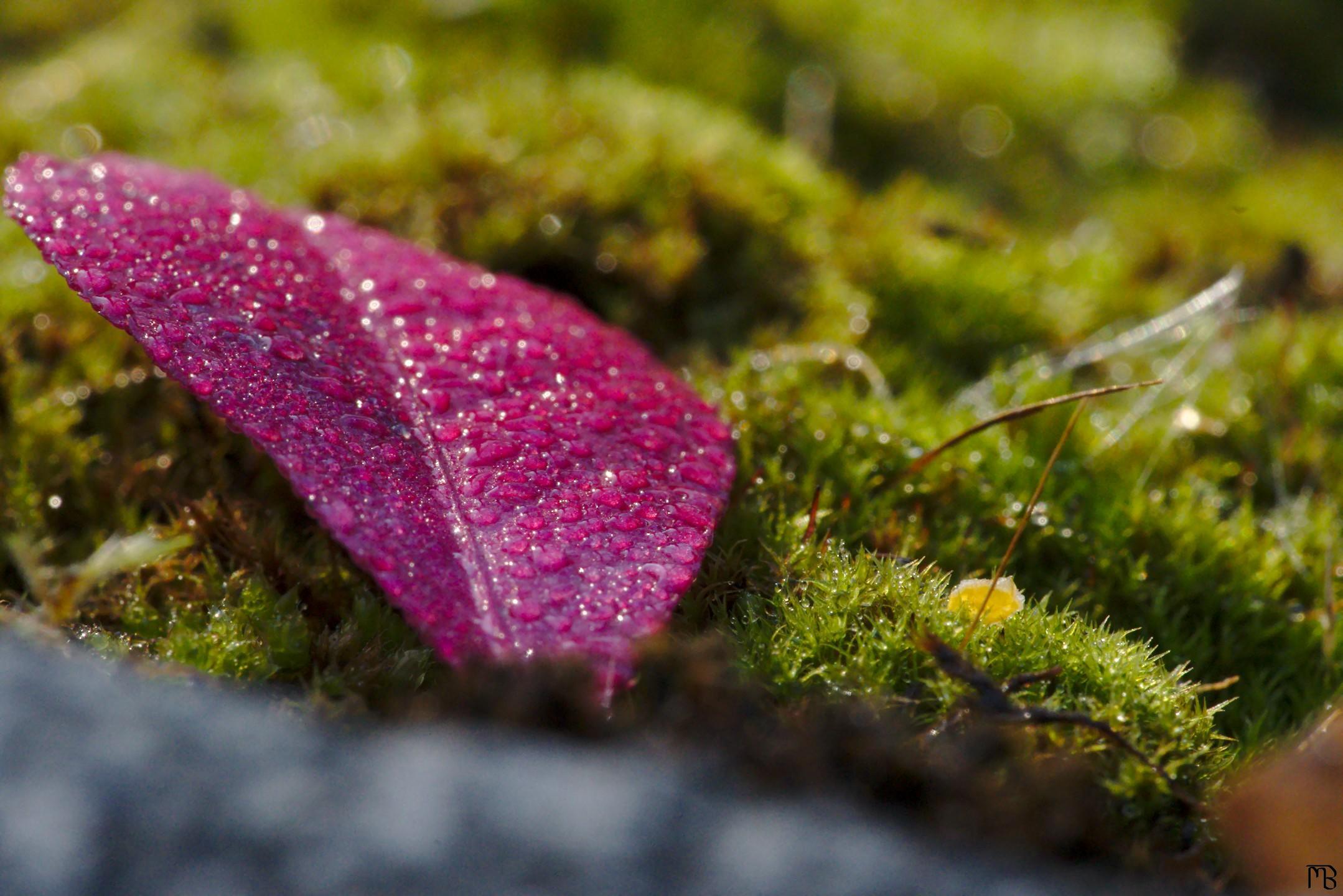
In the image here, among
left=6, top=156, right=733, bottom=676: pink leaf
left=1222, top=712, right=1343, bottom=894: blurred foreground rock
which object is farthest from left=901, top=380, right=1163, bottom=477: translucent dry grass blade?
left=1222, top=712, right=1343, bottom=894: blurred foreground rock

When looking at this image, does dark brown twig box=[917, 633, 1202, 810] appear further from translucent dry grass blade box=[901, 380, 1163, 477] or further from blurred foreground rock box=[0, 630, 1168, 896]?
translucent dry grass blade box=[901, 380, 1163, 477]

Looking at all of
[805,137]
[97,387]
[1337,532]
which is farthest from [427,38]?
[1337,532]

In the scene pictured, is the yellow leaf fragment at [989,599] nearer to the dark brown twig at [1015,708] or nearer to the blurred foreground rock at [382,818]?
the dark brown twig at [1015,708]

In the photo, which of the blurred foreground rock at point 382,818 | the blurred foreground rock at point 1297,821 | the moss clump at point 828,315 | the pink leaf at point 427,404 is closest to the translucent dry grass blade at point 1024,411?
the moss clump at point 828,315

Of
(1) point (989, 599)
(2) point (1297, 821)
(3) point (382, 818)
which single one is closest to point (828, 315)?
(1) point (989, 599)

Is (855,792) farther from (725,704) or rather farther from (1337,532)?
(1337,532)

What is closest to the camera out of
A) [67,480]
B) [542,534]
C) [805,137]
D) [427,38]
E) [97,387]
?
[542,534]

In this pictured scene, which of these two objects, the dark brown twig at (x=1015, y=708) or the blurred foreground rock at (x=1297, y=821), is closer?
the blurred foreground rock at (x=1297, y=821)
